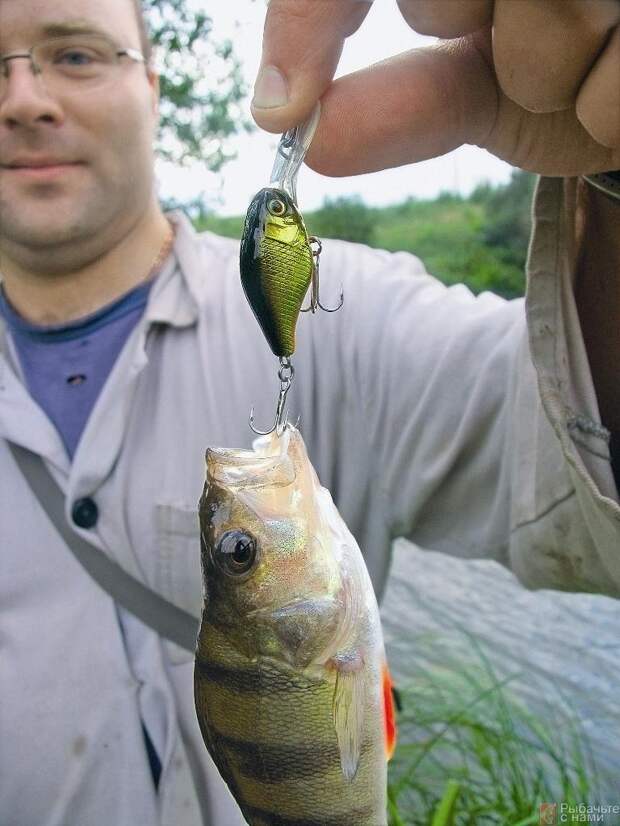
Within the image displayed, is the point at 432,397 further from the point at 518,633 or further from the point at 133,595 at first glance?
the point at 518,633

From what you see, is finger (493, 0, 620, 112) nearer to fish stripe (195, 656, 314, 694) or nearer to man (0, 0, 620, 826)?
man (0, 0, 620, 826)

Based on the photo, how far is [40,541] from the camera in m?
2.24

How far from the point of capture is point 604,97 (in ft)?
3.35

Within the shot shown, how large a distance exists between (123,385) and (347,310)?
2.34ft

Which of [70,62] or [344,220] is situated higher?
[344,220]

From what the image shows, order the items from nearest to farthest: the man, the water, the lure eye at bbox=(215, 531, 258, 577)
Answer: the lure eye at bbox=(215, 531, 258, 577) → the man → the water

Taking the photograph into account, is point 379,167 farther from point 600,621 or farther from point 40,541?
point 600,621

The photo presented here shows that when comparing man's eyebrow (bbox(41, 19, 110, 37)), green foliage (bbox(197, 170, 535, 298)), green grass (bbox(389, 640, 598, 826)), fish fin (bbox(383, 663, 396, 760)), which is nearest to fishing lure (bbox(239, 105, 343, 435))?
fish fin (bbox(383, 663, 396, 760))

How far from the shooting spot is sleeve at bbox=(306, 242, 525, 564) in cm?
191

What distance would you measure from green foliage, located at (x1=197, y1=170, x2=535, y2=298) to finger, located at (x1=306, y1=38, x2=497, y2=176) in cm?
1301

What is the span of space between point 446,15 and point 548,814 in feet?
8.66

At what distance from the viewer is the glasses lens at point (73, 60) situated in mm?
2527

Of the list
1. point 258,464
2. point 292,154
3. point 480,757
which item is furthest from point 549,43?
point 480,757

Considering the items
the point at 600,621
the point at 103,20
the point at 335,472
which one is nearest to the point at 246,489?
the point at 335,472
